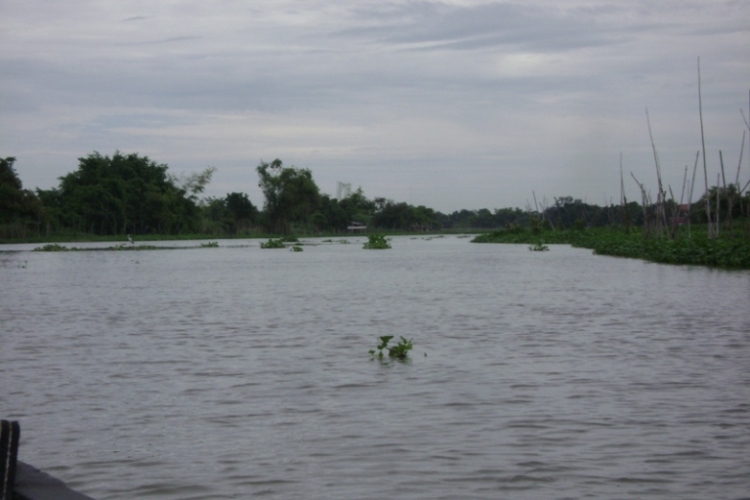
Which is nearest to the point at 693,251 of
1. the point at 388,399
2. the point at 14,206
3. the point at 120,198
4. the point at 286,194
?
the point at 388,399

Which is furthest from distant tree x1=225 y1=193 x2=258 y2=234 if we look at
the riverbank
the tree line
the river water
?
the river water

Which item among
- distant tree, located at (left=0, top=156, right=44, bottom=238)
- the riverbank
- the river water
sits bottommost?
the river water

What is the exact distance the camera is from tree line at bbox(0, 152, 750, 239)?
62.5m

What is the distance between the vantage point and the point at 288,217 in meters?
96.4

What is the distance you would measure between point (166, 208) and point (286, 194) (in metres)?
19.9

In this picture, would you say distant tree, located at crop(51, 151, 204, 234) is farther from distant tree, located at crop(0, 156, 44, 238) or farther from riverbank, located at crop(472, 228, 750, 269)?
riverbank, located at crop(472, 228, 750, 269)

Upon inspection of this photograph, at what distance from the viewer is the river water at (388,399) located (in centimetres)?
503

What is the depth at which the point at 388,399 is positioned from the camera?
7.20 m

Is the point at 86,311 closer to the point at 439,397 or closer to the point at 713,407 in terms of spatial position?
the point at 439,397

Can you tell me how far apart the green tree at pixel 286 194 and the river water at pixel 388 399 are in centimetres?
7934

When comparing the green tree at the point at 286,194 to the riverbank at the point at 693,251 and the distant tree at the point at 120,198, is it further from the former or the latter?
the riverbank at the point at 693,251

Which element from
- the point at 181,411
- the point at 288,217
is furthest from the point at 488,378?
the point at 288,217

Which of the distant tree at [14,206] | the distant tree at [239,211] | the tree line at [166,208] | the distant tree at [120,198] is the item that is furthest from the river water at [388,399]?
the distant tree at [239,211]

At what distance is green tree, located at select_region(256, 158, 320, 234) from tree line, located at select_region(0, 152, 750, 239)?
99 mm
